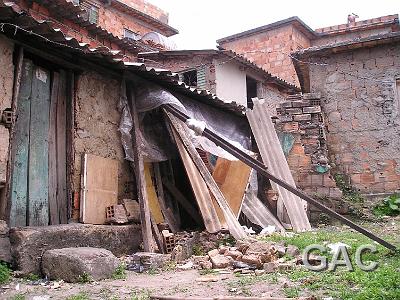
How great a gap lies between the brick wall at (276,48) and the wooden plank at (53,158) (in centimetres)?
1153

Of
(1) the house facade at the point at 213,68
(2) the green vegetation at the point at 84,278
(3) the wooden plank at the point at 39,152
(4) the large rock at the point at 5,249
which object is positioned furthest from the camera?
(1) the house facade at the point at 213,68

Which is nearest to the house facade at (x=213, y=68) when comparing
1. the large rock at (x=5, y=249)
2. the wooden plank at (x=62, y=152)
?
the wooden plank at (x=62, y=152)

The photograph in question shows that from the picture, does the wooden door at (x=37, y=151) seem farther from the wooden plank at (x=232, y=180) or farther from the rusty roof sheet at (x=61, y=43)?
the wooden plank at (x=232, y=180)

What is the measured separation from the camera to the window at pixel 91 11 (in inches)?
522

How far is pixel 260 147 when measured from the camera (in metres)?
8.31

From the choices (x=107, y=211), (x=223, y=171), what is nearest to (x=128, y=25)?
(x=223, y=171)

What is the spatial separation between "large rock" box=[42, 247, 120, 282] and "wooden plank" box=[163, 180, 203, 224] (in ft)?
8.35

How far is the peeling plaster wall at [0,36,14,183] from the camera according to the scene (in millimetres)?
4516

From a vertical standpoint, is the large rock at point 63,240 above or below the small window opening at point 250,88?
below

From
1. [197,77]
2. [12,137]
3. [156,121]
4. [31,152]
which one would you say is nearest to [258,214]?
[156,121]

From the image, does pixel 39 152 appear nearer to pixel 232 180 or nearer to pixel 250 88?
pixel 232 180

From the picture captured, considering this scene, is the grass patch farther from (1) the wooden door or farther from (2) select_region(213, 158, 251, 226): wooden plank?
(1) the wooden door

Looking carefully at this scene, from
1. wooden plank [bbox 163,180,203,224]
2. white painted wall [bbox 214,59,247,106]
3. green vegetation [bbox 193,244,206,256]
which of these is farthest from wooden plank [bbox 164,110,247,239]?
white painted wall [bbox 214,59,247,106]

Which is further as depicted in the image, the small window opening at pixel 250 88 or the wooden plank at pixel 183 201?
the small window opening at pixel 250 88
